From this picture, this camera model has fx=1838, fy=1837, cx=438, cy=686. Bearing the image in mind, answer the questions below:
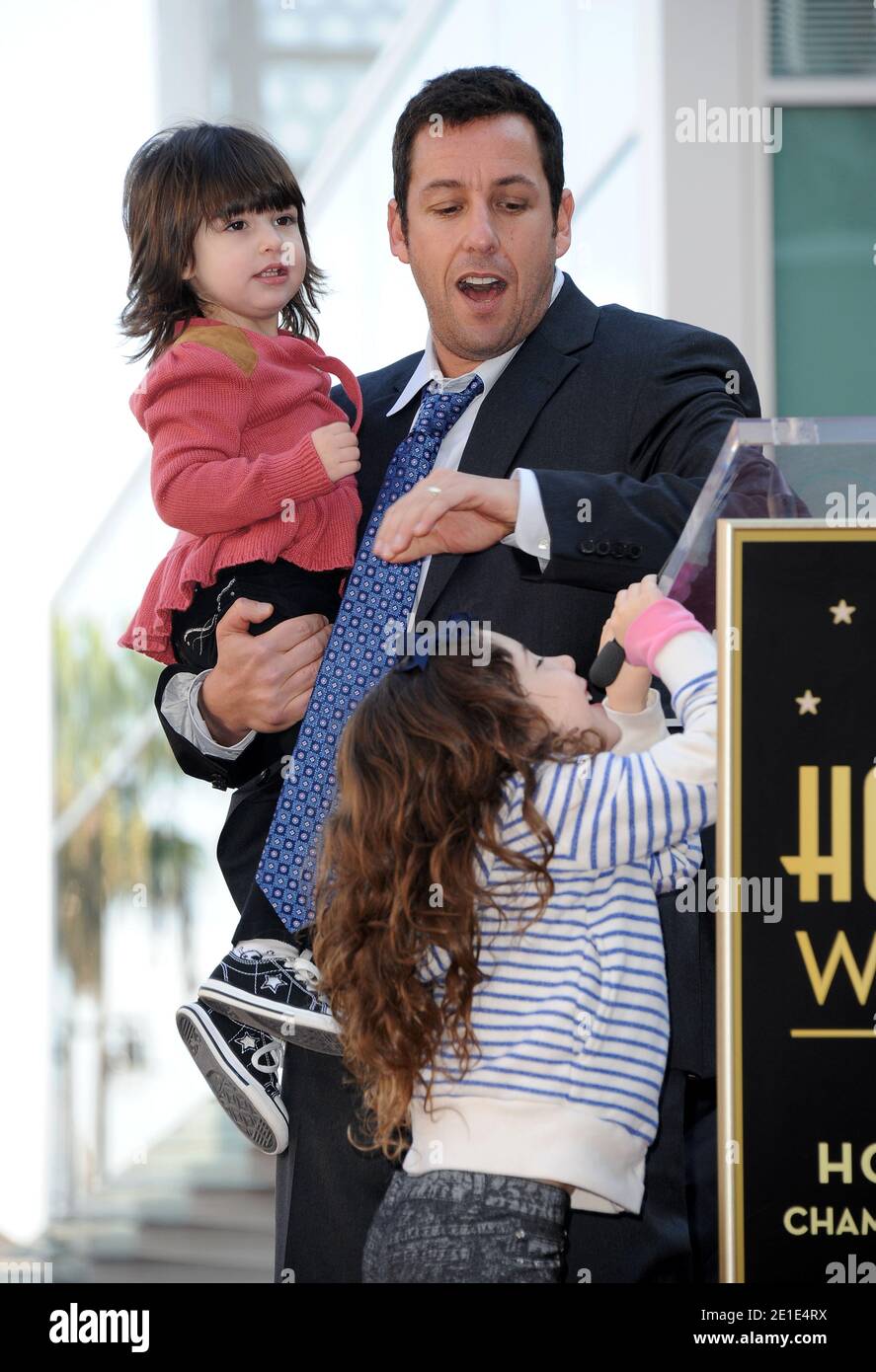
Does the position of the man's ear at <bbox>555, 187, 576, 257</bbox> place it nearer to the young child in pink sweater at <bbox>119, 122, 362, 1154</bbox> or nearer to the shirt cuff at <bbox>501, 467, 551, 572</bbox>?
the young child in pink sweater at <bbox>119, 122, 362, 1154</bbox>

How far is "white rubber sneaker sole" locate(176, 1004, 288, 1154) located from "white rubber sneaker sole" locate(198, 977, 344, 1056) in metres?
0.05

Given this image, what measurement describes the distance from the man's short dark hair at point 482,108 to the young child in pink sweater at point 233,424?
0.73 feet

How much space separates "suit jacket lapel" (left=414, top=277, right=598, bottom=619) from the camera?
2631 mm

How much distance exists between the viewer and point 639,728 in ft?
7.36

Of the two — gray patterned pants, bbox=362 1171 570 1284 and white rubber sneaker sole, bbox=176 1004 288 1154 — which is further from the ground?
white rubber sneaker sole, bbox=176 1004 288 1154

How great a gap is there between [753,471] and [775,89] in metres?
5.19

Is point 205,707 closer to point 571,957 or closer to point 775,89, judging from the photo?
point 571,957

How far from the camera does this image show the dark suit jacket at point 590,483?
2.36 meters

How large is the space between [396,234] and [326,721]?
85cm

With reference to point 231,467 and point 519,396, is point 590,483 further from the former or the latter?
point 231,467

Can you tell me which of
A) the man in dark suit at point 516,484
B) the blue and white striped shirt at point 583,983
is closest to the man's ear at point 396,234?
the man in dark suit at point 516,484

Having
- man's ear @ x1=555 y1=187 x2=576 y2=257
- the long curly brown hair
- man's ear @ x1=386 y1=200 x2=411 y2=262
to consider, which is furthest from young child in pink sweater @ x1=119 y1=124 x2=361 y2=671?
the long curly brown hair

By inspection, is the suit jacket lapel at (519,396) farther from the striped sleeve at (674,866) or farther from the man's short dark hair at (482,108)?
the striped sleeve at (674,866)
